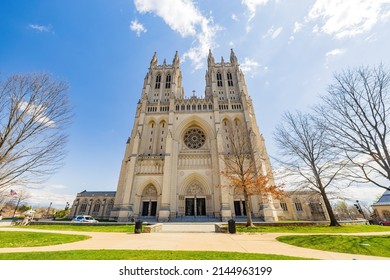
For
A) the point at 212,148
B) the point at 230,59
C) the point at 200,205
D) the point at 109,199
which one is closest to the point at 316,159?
the point at 212,148

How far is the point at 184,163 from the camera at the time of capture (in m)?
28.0

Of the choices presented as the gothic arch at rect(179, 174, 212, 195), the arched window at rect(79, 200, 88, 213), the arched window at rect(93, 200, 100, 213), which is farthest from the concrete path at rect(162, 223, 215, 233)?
the arched window at rect(79, 200, 88, 213)

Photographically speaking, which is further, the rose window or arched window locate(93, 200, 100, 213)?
arched window locate(93, 200, 100, 213)

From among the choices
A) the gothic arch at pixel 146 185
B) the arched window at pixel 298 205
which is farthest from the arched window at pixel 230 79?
the arched window at pixel 298 205

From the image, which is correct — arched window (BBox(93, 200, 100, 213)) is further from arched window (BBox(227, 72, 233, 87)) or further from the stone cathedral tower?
arched window (BBox(227, 72, 233, 87))

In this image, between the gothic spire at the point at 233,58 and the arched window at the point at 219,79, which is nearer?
the arched window at the point at 219,79

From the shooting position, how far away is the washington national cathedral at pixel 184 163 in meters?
24.7

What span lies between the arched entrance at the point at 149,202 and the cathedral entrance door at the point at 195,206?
5.35 metres

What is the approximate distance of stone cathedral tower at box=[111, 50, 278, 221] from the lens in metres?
24.8

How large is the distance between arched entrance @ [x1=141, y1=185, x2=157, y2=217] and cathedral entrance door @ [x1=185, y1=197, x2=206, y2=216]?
5345mm

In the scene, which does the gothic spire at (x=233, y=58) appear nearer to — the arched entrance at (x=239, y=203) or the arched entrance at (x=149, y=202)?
the arched entrance at (x=239, y=203)

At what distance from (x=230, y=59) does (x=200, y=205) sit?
115 ft

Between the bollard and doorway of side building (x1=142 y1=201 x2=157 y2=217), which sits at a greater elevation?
doorway of side building (x1=142 y1=201 x2=157 y2=217)

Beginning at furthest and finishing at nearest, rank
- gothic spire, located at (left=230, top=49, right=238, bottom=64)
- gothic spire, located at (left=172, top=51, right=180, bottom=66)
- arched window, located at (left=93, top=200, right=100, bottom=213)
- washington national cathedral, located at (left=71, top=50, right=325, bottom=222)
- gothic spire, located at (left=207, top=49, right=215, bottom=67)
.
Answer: gothic spire, located at (left=172, top=51, right=180, bottom=66), gothic spire, located at (left=207, top=49, right=215, bottom=67), gothic spire, located at (left=230, top=49, right=238, bottom=64), arched window, located at (left=93, top=200, right=100, bottom=213), washington national cathedral, located at (left=71, top=50, right=325, bottom=222)
